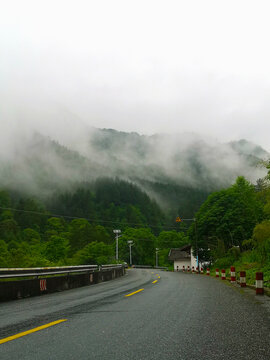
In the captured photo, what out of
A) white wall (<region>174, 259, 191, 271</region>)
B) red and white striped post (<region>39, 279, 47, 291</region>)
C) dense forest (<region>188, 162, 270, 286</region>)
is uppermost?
dense forest (<region>188, 162, 270, 286</region>)

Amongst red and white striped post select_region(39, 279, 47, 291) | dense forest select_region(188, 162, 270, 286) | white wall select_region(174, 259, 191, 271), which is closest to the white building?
white wall select_region(174, 259, 191, 271)

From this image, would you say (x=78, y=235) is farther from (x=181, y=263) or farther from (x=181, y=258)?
(x=181, y=263)

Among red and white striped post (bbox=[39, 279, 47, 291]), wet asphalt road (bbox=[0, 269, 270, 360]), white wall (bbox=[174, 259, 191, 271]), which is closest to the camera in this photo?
wet asphalt road (bbox=[0, 269, 270, 360])

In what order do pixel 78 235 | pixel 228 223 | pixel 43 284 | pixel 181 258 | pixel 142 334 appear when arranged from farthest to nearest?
pixel 78 235
pixel 181 258
pixel 228 223
pixel 43 284
pixel 142 334

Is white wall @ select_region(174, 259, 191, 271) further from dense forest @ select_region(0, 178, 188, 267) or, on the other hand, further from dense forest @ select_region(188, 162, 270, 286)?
dense forest @ select_region(188, 162, 270, 286)

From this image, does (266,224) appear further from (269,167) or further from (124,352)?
(124,352)

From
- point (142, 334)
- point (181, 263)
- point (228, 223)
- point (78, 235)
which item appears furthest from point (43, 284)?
point (78, 235)

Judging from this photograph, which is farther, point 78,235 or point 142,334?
point 78,235

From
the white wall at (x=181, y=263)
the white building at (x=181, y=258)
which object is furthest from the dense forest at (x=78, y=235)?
the white wall at (x=181, y=263)

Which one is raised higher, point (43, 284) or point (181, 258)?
point (43, 284)

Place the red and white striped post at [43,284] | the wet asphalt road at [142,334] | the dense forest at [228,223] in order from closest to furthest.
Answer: the wet asphalt road at [142,334] < the red and white striped post at [43,284] < the dense forest at [228,223]

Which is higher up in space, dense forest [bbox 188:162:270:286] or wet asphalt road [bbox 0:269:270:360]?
dense forest [bbox 188:162:270:286]

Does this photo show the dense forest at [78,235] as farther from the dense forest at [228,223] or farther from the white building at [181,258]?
the white building at [181,258]

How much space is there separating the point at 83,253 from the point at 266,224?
190ft
